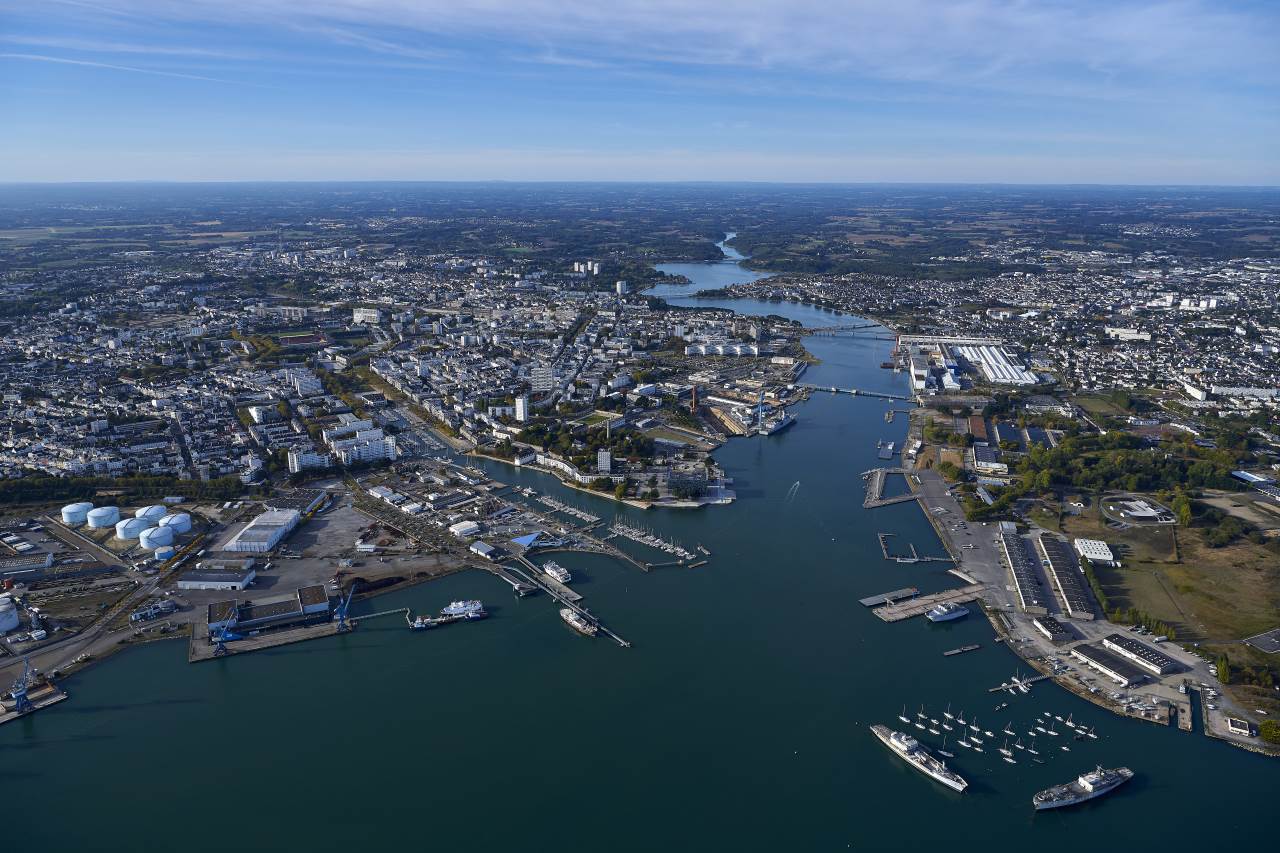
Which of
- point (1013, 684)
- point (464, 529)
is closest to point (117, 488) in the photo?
point (464, 529)

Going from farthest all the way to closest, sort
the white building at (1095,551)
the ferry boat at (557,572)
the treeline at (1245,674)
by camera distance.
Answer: the white building at (1095,551)
the ferry boat at (557,572)
the treeline at (1245,674)

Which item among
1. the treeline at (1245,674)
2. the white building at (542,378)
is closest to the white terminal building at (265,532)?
the white building at (542,378)

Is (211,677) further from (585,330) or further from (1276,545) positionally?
(585,330)

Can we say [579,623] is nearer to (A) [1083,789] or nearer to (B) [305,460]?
(A) [1083,789]

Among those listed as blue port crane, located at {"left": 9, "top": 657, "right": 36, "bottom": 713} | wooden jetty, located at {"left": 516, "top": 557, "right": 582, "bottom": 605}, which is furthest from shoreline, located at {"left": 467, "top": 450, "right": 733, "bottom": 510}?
blue port crane, located at {"left": 9, "top": 657, "right": 36, "bottom": 713}

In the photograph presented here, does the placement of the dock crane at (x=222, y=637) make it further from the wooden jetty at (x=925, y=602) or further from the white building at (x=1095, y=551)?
the white building at (x=1095, y=551)

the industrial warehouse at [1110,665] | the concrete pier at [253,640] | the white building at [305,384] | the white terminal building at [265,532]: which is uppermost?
the white building at [305,384]
